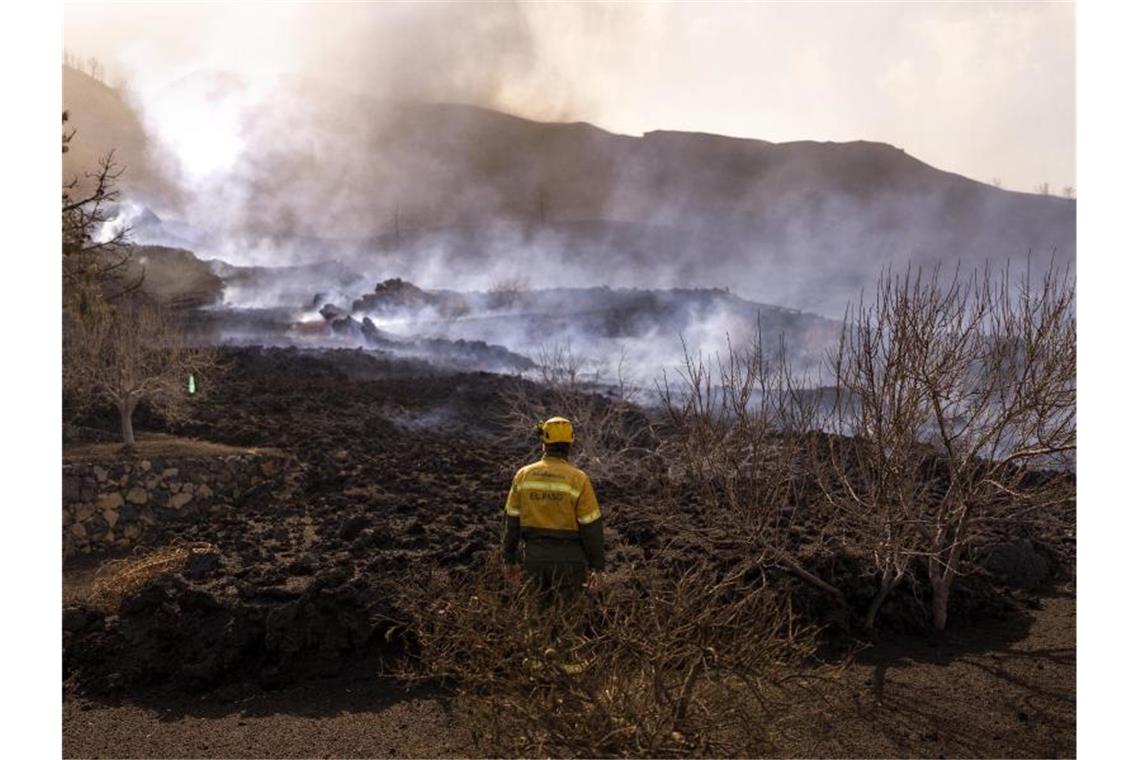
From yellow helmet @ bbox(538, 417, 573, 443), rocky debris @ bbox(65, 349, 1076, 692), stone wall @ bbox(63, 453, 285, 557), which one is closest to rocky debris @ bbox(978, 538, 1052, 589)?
rocky debris @ bbox(65, 349, 1076, 692)

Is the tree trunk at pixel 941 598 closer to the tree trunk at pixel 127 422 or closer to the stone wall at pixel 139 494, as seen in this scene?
the stone wall at pixel 139 494

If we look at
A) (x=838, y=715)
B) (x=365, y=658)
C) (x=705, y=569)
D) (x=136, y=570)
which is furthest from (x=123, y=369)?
(x=838, y=715)

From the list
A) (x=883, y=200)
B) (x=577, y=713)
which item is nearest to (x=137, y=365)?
(x=577, y=713)

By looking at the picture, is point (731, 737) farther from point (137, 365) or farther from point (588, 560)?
point (137, 365)

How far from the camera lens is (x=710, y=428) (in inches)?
255

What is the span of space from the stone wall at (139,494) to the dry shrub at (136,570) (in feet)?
4.80

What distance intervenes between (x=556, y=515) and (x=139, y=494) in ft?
31.8

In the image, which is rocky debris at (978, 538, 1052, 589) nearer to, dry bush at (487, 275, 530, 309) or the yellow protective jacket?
the yellow protective jacket

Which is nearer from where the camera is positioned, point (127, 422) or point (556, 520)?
point (556, 520)

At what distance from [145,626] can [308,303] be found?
136ft

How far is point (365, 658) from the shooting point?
6.30m

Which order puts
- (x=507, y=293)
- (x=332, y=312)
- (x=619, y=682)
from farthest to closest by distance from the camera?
(x=507, y=293) < (x=332, y=312) < (x=619, y=682)

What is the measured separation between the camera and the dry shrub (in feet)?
26.7

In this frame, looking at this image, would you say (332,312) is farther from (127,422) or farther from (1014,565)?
(1014,565)
